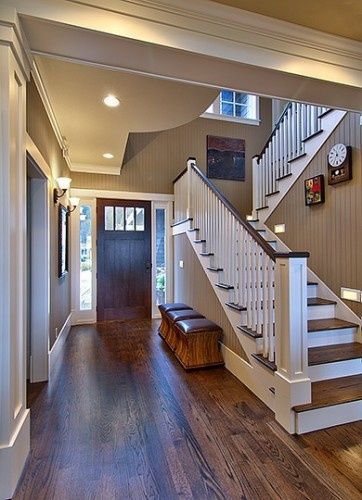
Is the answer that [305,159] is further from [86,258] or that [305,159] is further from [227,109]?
[86,258]

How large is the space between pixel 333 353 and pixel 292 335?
0.76 m

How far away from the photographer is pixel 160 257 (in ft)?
18.4

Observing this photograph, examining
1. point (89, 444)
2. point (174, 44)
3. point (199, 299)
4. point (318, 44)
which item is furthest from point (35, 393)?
point (318, 44)

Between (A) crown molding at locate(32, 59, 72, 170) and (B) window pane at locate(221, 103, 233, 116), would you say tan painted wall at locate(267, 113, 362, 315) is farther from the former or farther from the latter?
(B) window pane at locate(221, 103, 233, 116)

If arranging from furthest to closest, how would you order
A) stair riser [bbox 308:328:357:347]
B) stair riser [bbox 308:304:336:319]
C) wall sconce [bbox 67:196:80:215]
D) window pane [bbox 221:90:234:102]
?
window pane [bbox 221:90:234:102], wall sconce [bbox 67:196:80:215], stair riser [bbox 308:304:336:319], stair riser [bbox 308:328:357:347]

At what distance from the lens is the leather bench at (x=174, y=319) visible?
3633 millimetres

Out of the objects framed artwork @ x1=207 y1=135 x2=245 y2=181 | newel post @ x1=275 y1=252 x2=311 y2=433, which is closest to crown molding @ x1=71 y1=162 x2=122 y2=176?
framed artwork @ x1=207 y1=135 x2=245 y2=181

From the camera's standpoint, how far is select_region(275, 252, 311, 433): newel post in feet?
6.74

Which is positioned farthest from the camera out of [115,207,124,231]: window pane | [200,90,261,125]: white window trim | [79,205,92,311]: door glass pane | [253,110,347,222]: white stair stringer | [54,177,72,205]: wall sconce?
[200,90,261,125]: white window trim

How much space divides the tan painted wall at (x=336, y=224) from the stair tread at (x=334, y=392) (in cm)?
74

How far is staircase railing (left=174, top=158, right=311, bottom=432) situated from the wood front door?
1729mm

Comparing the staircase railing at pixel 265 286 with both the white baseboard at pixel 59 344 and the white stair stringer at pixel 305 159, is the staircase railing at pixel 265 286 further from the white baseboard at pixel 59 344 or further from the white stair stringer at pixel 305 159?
the white baseboard at pixel 59 344

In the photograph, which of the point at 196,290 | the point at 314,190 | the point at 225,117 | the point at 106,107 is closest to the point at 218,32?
the point at 106,107

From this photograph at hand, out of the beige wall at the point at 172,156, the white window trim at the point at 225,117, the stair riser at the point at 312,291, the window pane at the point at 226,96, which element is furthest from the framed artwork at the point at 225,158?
the stair riser at the point at 312,291
